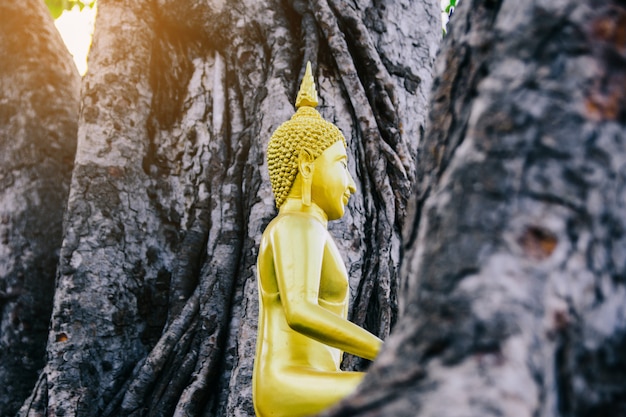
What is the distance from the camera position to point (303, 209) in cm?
270

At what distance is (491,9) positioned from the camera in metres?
1.28

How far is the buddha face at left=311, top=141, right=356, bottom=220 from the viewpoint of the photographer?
2.72 metres

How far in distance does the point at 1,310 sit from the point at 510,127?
3.47 m

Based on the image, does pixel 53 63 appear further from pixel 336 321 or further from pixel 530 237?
pixel 530 237

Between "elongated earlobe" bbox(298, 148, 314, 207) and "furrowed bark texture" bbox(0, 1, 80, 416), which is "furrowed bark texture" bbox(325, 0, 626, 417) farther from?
"furrowed bark texture" bbox(0, 1, 80, 416)

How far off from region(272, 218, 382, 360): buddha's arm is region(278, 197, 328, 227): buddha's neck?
0.15 meters

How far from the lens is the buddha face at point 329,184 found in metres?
2.72

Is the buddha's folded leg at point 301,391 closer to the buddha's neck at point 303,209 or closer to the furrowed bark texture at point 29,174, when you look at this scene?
the buddha's neck at point 303,209

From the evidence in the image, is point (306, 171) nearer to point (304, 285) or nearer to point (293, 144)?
point (293, 144)

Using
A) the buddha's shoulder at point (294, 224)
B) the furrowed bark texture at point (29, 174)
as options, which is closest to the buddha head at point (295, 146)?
the buddha's shoulder at point (294, 224)

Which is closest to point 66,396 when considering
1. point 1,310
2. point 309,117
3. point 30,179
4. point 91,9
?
point 1,310

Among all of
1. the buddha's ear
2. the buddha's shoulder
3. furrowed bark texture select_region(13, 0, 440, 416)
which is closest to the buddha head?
the buddha's ear

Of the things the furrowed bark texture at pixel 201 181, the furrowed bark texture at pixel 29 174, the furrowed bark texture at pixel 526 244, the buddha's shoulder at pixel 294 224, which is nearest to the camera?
the furrowed bark texture at pixel 526 244

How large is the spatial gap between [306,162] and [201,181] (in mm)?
1321
